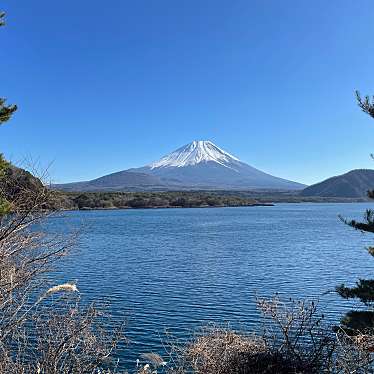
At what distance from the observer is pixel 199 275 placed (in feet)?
121

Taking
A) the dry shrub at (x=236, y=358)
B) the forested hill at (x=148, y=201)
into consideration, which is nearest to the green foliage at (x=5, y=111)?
the dry shrub at (x=236, y=358)

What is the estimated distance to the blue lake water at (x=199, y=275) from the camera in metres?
24.6

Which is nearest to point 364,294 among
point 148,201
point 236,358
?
point 236,358

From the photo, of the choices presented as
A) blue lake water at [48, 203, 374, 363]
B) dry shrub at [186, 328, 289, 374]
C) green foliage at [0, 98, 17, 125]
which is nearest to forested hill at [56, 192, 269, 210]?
blue lake water at [48, 203, 374, 363]

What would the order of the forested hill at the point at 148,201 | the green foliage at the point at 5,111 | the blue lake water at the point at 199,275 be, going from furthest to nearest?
the forested hill at the point at 148,201
the blue lake water at the point at 199,275
the green foliage at the point at 5,111

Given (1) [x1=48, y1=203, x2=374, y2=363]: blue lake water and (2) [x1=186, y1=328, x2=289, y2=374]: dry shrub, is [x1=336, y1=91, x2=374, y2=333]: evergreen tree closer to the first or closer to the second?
(1) [x1=48, y1=203, x2=374, y2=363]: blue lake water

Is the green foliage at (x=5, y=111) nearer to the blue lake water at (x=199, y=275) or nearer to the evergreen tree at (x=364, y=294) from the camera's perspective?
the blue lake water at (x=199, y=275)

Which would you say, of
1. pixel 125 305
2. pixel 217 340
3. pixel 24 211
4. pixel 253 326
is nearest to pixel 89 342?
pixel 217 340

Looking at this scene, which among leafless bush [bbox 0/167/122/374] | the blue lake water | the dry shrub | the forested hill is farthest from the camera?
the forested hill

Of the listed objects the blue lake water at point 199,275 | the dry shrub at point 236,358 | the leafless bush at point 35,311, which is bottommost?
the blue lake water at point 199,275

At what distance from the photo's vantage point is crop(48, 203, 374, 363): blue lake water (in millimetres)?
24594

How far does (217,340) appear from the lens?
12.0 meters

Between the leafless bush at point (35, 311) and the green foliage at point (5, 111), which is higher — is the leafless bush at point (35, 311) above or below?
below

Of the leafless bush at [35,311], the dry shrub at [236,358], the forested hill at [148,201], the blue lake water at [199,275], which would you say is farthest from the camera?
the forested hill at [148,201]
